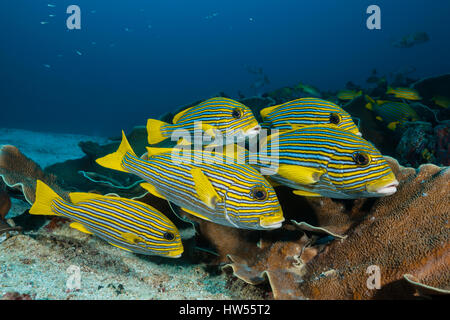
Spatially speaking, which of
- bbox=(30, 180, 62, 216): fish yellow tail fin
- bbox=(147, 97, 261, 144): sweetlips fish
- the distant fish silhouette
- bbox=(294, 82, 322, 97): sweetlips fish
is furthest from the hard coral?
the distant fish silhouette

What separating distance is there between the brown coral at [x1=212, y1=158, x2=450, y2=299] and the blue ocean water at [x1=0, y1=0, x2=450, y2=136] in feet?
237

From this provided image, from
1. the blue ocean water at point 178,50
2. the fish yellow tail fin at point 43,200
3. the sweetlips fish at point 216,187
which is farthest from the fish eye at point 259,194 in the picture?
the blue ocean water at point 178,50

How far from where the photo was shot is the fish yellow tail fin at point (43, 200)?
8.18 ft

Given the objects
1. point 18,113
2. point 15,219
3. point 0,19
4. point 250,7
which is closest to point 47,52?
point 0,19

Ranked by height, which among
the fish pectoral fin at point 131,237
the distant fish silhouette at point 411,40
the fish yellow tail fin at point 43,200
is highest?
the distant fish silhouette at point 411,40

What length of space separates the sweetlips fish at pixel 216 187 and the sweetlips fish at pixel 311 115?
890 millimetres

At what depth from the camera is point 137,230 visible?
2215 millimetres

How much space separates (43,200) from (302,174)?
2.46m

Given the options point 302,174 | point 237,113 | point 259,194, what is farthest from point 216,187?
point 237,113

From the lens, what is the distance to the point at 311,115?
99.7 inches

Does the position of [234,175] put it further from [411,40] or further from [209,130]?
[411,40]

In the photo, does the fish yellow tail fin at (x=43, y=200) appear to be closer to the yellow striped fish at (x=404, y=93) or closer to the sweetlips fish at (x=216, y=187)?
the sweetlips fish at (x=216, y=187)

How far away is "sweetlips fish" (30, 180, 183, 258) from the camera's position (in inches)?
86.4
